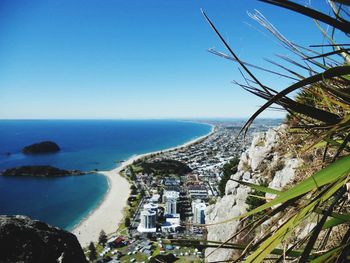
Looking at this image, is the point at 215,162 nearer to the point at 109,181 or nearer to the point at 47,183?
the point at 109,181

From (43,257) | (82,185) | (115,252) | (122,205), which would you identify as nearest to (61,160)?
(82,185)

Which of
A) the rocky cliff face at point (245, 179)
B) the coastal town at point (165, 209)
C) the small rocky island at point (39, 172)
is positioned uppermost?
the rocky cliff face at point (245, 179)

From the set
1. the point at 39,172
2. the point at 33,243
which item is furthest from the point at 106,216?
the point at 39,172

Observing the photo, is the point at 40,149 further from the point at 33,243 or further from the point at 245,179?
the point at 33,243

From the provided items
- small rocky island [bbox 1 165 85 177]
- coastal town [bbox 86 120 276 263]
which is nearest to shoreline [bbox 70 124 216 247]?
coastal town [bbox 86 120 276 263]

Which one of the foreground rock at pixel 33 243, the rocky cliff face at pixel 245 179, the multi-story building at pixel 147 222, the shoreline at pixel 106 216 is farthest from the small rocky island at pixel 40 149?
the foreground rock at pixel 33 243

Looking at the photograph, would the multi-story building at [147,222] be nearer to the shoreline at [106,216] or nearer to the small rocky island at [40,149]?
the shoreline at [106,216]
